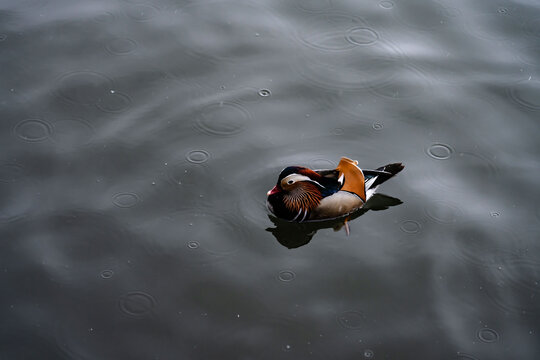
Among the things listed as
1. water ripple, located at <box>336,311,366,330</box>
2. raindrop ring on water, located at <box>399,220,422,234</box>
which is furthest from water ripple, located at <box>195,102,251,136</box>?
water ripple, located at <box>336,311,366,330</box>

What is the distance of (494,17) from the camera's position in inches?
271

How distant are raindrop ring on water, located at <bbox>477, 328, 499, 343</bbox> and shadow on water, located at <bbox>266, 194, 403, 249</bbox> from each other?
1.21 metres

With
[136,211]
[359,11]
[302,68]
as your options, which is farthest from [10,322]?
[359,11]

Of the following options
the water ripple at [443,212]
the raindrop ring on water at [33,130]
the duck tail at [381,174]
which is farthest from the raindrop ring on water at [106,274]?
the water ripple at [443,212]

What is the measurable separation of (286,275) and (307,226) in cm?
60

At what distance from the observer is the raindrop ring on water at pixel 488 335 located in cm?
405

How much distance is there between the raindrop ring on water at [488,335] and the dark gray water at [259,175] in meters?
0.01

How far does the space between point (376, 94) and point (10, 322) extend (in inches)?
141

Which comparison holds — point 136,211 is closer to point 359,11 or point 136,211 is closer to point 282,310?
point 282,310

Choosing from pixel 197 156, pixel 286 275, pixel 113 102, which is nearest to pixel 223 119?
pixel 197 156

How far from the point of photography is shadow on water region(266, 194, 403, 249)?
474 centimetres

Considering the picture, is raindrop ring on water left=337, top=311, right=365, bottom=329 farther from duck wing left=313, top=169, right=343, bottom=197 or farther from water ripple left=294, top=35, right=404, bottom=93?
water ripple left=294, top=35, right=404, bottom=93

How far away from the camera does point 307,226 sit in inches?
193

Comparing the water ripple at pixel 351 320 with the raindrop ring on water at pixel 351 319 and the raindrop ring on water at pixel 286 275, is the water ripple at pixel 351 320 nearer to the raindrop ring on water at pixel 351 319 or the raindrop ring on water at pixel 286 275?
the raindrop ring on water at pixel 351 319
